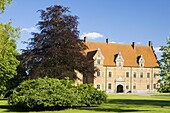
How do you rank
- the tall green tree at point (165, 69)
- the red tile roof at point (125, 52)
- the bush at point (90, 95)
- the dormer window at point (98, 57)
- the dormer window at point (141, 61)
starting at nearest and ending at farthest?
the tall green tree at point (165, 69), the bush at point (90, 95), the dormer window at point (98, 57), the red tile roof at point (125, 52), the dormer window at point (141, 61)

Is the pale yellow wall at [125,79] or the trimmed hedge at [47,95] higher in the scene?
the pale yellow wall at [125,79]

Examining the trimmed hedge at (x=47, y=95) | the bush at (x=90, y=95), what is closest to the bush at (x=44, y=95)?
the trimmed hedge at (x=47, y=95)

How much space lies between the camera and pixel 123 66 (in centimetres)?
8794

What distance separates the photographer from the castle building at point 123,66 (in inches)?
3349

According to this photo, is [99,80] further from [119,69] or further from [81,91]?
[81,91]

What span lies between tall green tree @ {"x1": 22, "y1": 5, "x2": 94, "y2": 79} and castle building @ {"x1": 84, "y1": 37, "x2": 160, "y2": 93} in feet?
134

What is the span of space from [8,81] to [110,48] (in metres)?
42.5

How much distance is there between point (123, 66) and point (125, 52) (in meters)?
4.35

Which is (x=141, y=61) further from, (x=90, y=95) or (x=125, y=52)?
(x=90, y=95)

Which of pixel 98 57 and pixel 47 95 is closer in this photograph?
pixel 47 95

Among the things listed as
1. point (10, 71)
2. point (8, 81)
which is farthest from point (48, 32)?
point (8, 81)

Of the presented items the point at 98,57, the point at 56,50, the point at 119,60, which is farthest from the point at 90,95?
the point at 119,60

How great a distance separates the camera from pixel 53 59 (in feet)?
133

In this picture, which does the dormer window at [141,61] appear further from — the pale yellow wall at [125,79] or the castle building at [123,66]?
the pale yellow wall at [125,79]
